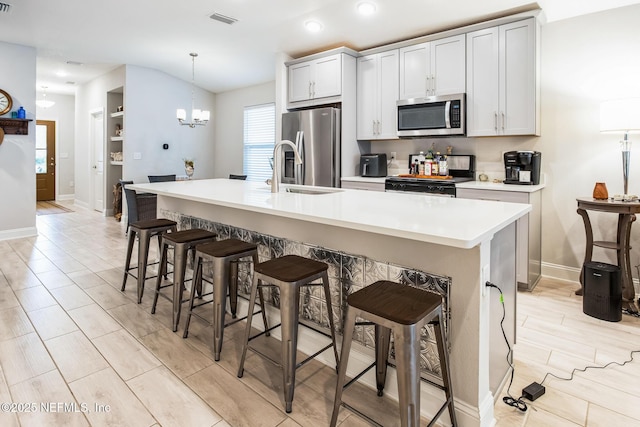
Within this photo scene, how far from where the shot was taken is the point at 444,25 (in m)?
3.88

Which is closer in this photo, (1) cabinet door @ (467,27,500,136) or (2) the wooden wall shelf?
(1) cabinet door @ (467,27,500,136)

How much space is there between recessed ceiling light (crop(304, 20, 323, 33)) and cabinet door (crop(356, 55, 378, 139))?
720 millimetres

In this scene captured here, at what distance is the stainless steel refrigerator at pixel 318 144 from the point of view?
4547 mm

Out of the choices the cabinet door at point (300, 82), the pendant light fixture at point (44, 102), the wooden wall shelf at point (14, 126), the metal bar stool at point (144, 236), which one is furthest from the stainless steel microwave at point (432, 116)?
the pendant light fixture at point (44, 102)

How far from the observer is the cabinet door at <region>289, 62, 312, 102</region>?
4.86m

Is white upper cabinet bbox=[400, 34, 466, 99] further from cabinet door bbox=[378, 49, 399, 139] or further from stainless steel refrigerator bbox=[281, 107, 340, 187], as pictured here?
stainless steel refrigerator bbox=[281, 107, 340, 187]

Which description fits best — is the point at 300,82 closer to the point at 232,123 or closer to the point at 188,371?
the point at 232,123

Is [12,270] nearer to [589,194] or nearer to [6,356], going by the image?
[6,356]

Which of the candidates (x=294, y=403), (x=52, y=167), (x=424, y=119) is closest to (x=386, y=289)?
(x=294, y=403)

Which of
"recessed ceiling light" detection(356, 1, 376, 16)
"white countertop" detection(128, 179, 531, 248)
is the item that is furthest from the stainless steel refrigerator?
"white countertop" detection(128, 179, 531, 248)

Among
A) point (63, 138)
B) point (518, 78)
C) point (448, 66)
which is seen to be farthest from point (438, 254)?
point (63, 138)

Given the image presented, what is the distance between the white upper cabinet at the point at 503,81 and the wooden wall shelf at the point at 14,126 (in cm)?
595

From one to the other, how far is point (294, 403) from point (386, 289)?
0.75 m

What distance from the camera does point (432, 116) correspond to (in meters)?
4.02
